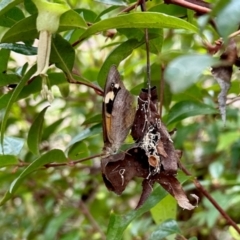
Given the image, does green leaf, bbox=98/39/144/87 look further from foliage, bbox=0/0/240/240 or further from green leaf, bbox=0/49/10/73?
green leaf, bbox=0/49/10/73

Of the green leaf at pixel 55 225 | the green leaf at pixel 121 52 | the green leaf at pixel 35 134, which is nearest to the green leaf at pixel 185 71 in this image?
the green leaf at pixel 121 52

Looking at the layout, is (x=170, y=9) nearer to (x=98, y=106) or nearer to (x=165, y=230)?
(x=165, y=230)

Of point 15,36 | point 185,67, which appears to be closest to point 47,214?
point 15,36

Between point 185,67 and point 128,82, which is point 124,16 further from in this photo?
point 128,82

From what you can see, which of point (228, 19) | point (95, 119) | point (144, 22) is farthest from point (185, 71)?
point (95, 119)

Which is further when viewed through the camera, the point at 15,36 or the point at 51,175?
the point at 51,175

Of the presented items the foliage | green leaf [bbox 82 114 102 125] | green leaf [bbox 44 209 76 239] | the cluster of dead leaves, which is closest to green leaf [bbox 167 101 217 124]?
the foliage
